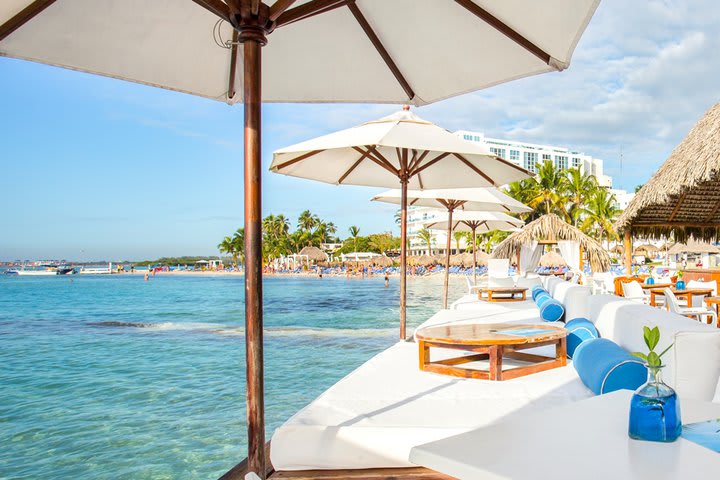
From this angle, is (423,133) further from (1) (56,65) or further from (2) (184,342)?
(2) (184,342)

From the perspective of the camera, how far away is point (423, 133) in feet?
15.3

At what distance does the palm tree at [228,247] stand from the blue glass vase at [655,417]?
324ft

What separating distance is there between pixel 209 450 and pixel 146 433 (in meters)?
1.43

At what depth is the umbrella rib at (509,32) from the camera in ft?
8.45

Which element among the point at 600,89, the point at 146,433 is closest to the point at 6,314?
Answer: the point at 146,433

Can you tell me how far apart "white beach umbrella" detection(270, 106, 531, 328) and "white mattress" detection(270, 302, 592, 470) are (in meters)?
1.86

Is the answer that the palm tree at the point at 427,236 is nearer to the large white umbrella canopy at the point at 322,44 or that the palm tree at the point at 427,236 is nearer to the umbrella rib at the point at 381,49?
the umbrella rib at the point at 381,49

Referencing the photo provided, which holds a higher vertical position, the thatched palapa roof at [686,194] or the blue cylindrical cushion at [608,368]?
the thatched palapa roof at [686,194]

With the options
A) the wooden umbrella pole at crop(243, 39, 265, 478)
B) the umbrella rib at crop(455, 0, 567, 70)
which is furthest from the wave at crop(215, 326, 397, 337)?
the wooden umbrella pole at crop(243, 39, 265, 478)

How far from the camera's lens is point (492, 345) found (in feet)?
12.4

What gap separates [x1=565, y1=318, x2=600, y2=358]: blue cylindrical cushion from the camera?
4191 mm

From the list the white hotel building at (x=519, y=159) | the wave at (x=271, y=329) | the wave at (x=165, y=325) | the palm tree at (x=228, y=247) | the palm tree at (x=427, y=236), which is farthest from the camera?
the palm tree at (x=228, y=247)

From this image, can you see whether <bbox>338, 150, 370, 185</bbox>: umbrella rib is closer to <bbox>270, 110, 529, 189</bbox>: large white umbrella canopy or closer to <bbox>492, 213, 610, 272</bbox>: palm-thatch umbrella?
<bbox>270, 110, 529, 189</bbox>: large white umbrella canopy

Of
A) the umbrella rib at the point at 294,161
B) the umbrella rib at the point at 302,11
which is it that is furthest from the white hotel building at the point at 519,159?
the umbrella rib at the point at 302,11
